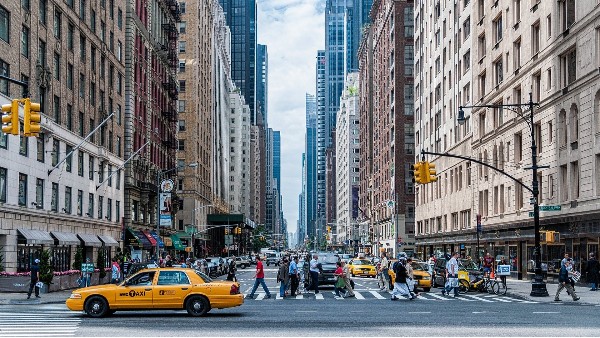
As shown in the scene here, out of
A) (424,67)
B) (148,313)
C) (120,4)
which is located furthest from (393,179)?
(148,313)

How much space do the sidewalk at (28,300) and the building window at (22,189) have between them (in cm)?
725

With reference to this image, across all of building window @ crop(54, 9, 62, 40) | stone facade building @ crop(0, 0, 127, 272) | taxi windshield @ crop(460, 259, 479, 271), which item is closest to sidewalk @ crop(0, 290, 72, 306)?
stone facade building @ crop(0, 0, 127, 272)

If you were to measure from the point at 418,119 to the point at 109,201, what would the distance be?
50.0 m

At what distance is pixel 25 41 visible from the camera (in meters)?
45.2

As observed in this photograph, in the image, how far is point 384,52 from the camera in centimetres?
13200

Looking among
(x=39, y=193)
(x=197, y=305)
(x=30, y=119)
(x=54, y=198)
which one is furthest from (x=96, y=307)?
(x=54, y=198)

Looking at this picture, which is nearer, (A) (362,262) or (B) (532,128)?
(B) (532,128)

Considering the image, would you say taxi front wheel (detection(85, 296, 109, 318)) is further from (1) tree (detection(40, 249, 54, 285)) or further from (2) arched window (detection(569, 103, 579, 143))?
(2) arched window (detection(569, 103, 579, 143))

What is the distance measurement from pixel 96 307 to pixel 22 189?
2270cm

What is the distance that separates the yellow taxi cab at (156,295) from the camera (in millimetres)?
24406

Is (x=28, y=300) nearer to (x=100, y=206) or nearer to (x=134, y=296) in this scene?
(x=134, y=296)

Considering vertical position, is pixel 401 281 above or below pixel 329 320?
above

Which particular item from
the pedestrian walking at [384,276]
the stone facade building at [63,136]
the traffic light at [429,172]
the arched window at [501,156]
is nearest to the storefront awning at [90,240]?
the stone facade building at [63,136]

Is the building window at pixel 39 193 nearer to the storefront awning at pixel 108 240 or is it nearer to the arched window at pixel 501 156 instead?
the storefront awning at pixel 108 240
